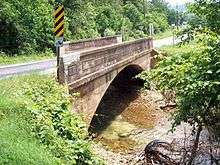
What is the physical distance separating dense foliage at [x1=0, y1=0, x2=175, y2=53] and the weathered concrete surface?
9727 mm

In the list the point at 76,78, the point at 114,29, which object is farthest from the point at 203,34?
the point at 114,29

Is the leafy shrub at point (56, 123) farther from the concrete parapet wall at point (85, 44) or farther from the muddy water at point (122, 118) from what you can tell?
the concrete parapet wall at point (85, 44)

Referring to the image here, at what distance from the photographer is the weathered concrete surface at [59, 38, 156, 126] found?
1280 cm

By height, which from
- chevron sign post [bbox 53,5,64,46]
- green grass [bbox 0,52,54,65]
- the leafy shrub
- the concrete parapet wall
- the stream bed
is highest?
chevron sign post [bbox 53,5,64,46]

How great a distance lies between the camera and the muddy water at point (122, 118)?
18.3 m

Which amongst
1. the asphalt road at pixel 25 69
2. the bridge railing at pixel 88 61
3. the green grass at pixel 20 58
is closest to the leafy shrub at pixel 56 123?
the bridge railing at pixel 88 61

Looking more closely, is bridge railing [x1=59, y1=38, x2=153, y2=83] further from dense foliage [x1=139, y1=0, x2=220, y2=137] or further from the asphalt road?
dense foliage [x1=139, y1=0, x2=220, y2=137]

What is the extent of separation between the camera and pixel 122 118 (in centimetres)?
2311

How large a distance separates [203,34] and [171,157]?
17.7ft

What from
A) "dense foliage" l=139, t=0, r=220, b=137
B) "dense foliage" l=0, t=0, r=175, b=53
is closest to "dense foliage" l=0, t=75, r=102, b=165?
"dense foliage" l=139, t=0, r=220, b=137

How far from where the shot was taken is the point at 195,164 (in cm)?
1332

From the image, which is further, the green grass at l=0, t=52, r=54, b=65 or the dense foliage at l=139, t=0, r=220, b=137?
the green grass at l=0, t=52, r=54, b=65

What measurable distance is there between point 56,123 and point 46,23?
2234cm

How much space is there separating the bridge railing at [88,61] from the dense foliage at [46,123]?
644 mm
